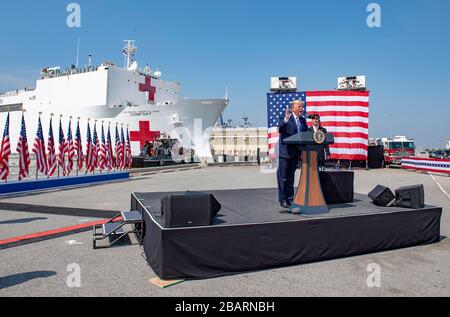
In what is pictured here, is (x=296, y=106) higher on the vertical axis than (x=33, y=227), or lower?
higher

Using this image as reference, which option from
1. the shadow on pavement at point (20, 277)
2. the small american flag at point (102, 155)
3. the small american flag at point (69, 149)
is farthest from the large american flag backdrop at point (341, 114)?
the shadow on pavement at point (20, 277)

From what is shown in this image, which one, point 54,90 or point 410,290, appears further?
point 54,90

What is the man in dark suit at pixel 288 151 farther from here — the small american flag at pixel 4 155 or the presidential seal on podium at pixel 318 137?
the small american flag at pixel 4 155

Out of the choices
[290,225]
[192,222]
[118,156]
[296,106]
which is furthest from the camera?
[118,156]

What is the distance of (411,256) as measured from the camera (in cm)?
423

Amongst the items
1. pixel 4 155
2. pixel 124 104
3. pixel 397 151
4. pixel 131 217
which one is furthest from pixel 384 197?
pixel 124 104

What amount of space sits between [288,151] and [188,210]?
2.24 meters

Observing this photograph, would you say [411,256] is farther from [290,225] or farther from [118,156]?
[118,156]

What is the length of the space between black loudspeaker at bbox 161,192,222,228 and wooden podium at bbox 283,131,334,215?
1459mm

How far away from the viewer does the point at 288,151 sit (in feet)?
16.4

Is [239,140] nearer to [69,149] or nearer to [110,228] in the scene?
[69,149]
